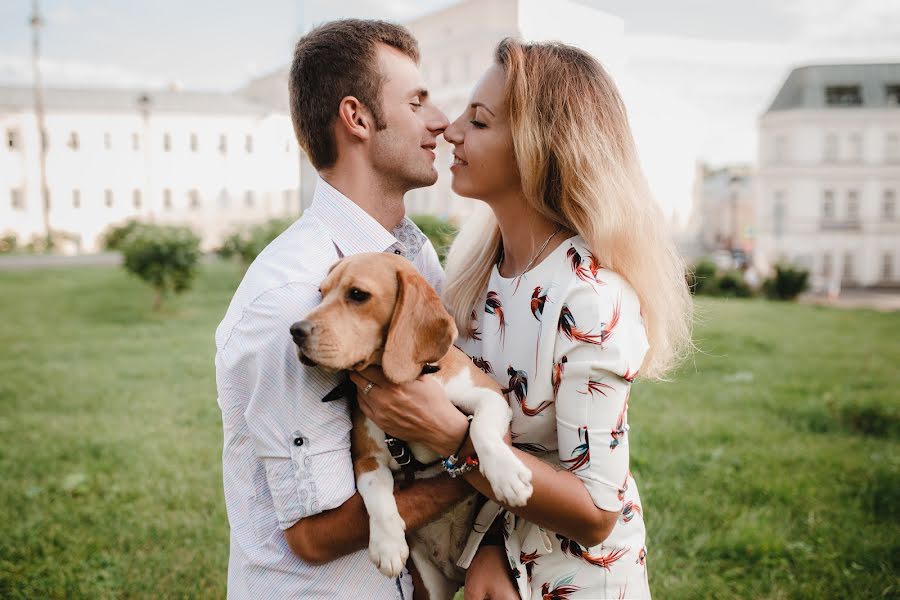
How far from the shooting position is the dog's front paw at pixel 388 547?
206 centimetres

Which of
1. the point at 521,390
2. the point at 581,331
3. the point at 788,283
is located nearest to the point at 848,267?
the point at 788,283

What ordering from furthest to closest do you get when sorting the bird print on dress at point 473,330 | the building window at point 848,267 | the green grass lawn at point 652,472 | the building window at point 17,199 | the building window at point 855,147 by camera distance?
the building window at point 848,267 < the building window at point 855,147 < the building window at point 17,199 < the green grass lawn at point 652,472 < the bird print on dress at point 473,330

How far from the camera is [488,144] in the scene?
2.44 meters

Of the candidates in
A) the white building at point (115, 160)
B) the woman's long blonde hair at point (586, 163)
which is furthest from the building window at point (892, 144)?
the woman's long blonde hair at point (586, 163)

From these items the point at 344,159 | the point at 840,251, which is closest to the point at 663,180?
the point at 344,159

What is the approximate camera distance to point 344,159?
107 inches

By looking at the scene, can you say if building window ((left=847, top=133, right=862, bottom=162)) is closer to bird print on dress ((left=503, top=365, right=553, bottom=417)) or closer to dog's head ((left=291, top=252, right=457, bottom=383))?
bird print on dress ((left=503, top=365, right=553, bottom=417))

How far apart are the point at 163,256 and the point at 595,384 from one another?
528 inches

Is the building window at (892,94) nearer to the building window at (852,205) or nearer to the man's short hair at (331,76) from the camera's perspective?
the building window at (852,205)

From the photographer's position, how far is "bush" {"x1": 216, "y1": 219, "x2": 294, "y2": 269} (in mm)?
16844

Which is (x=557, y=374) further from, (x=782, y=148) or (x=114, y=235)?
(x=782, y=148)

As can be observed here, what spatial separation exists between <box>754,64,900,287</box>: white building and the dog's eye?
52477mm

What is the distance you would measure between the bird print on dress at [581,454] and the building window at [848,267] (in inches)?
2230

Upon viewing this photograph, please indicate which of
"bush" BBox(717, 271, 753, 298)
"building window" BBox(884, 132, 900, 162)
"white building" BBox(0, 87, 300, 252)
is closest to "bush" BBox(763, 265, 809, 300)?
"bush" BBox(717, 271, 753, 298)
